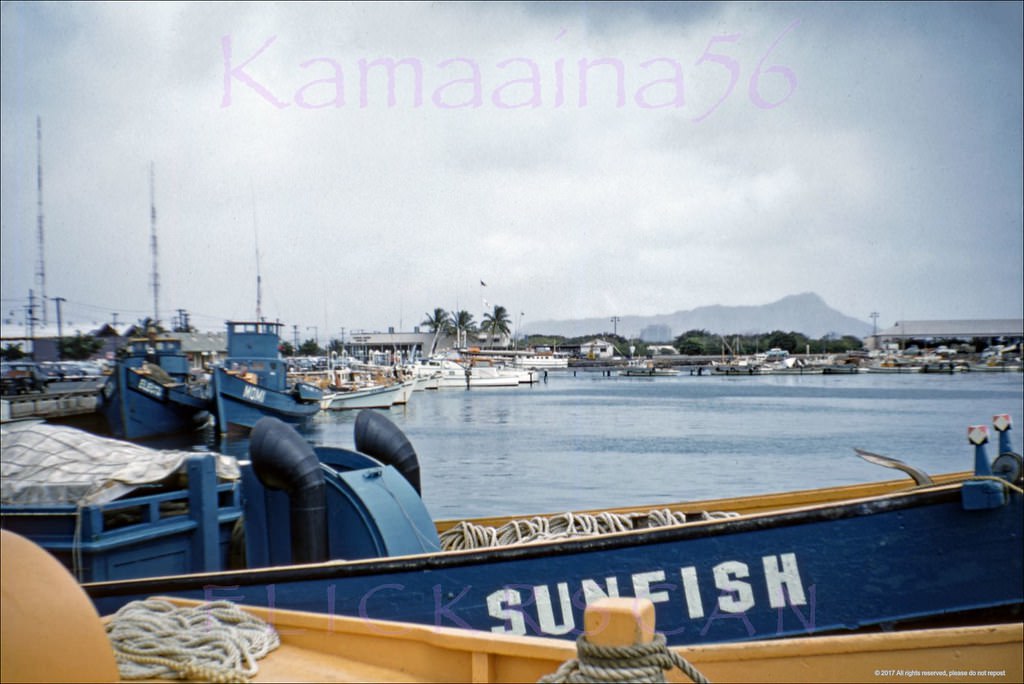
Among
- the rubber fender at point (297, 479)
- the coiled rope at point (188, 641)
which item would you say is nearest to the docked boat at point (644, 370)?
the rubber fender at point (297, 479)

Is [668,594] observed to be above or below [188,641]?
below

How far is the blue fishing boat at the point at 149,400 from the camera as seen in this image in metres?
31.3

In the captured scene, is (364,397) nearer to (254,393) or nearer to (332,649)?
(254,393)

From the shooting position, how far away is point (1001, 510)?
5371 millimetres

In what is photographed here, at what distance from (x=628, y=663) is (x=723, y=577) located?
12.0ft

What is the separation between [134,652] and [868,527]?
4.49 metres

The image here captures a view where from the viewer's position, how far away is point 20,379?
4262cm

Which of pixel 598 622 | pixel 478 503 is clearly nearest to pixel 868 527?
pixel 598 622

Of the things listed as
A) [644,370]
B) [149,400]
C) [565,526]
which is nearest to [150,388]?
[149,400]

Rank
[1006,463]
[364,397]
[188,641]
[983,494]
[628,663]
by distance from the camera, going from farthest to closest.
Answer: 1. [364,397]
2. [1006,463]
3. [983,494]
4. [188,641]
5. [628,663]

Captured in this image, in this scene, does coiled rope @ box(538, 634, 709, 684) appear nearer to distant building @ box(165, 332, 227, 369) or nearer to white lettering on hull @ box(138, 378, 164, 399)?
white lettering on hull @ box(138, 378, 164, 399)

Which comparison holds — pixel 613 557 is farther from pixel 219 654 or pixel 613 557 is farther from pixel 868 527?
pixel 219 654

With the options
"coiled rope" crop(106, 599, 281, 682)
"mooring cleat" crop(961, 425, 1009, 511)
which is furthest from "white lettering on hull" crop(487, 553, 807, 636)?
"coiled rope" crop(106, 599, 281, 682)

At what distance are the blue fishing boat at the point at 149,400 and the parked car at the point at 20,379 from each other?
25.5 ft
